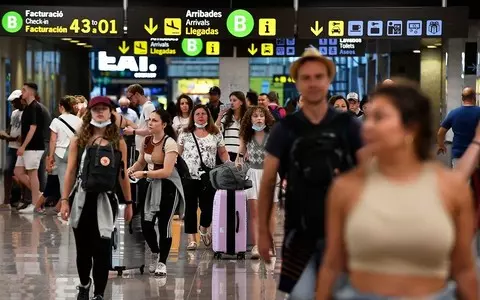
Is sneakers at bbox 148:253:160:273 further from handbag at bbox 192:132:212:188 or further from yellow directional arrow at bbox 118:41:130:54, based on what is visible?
yellow directional arrow at bbox 118:41:130:54

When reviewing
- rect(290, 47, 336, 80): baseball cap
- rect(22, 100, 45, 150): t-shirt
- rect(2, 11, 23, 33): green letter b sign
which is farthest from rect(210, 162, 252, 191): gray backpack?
rect(2, 11, 23, 33): green letter b sign

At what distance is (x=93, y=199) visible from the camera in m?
8.88

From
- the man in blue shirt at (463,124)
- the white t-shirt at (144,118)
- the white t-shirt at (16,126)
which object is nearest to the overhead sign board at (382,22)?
the white t-shirt at (144,118)

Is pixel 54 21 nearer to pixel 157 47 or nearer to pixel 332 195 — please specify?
pixel 157 47

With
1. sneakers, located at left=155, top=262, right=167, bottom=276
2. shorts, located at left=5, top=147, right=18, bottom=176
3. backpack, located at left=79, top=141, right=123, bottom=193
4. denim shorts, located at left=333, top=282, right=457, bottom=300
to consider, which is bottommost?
sneakers, located at left=155, top=262, right=167, bottom=276

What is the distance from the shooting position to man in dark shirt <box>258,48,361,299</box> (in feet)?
18.9

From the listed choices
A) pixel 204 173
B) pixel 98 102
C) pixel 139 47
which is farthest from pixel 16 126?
pixel 98 102

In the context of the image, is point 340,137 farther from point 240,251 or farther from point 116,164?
point 240,251

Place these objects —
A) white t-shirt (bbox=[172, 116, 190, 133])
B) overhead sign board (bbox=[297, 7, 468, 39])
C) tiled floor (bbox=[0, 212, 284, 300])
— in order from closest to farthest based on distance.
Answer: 1. tiled floor (bbox=[0, 212, 284, 300])
2. white t-shirt (bbox=[172, 116, 190, 133])
3. overhead sign board (bbox=[297, 7, 468, 39])

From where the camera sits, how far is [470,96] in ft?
44.5

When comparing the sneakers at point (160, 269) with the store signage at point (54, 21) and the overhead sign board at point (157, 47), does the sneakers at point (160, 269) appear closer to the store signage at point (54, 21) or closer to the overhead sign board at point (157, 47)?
the store signage at point (54, 21)

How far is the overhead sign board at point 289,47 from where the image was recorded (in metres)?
24.1

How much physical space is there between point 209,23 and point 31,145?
15.9 feet

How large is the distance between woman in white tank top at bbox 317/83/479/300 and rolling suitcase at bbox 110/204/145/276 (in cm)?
681
